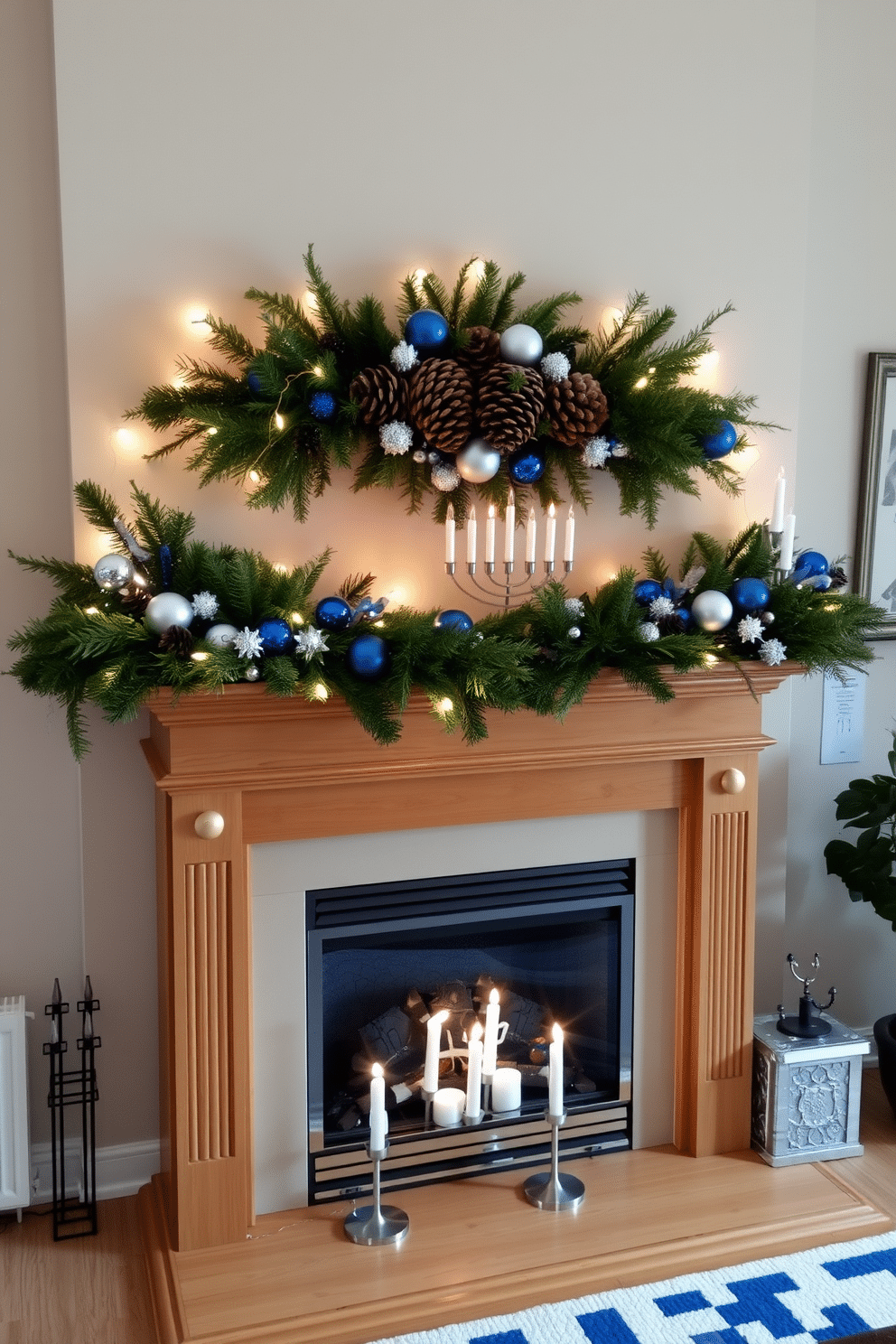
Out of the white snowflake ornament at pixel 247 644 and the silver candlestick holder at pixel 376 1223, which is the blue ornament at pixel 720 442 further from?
the silver candlestick holder at pixel 376 1223

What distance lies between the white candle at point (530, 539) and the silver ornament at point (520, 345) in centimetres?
32

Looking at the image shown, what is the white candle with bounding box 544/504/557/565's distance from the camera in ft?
7.63

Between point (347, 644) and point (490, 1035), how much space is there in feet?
3.03

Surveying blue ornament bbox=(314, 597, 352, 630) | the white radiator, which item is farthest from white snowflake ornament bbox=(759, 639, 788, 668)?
the white radiator

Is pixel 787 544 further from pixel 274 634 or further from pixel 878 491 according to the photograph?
pixel 274 634

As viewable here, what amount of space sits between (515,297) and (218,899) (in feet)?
4.46

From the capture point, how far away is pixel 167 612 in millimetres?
2008

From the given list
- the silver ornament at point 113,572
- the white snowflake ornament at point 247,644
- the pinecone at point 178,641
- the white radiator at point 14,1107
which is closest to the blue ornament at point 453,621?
the white snowflake ornament at point 247,644

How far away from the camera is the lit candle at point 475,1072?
93.6 inches

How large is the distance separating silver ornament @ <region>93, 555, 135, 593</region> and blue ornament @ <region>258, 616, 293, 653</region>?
10.1 inches

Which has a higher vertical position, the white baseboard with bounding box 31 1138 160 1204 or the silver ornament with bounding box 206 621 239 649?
the silver ornament with bounding box 206 621 239 649

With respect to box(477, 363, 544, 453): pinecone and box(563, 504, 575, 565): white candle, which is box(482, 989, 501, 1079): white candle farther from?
box(477, 363, 544, 453): pinecone

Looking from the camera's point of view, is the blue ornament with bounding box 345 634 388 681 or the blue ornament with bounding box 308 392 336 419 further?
the blue ornament with bounding box 308 392 336 419

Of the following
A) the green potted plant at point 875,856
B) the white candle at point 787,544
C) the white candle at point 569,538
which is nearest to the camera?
the white candle at point 569,538
